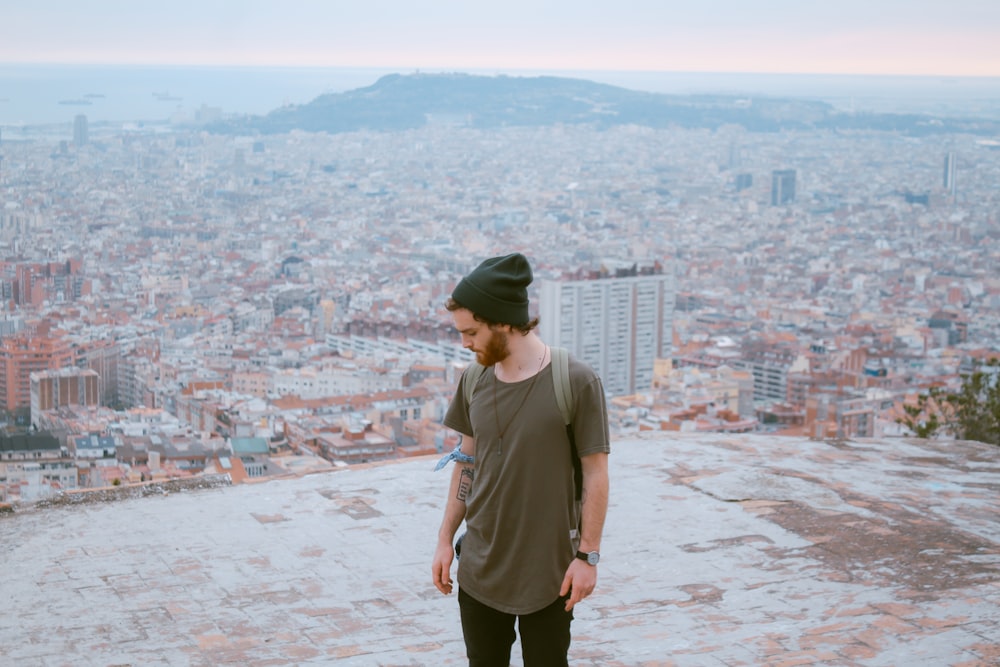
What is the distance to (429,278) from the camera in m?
33.7

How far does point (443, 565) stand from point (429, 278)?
32206 millimetres

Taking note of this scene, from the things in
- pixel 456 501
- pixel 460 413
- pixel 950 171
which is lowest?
pixel 456 501

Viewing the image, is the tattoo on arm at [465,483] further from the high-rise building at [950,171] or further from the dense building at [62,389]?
the high-rise building at [950,171]

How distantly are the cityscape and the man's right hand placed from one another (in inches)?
176

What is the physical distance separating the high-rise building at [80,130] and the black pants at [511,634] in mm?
27922

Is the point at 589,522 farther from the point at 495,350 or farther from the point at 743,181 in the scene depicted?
the point at 743,181

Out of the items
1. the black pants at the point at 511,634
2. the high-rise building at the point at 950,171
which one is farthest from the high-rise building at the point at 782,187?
the black pants at the point at 511,634

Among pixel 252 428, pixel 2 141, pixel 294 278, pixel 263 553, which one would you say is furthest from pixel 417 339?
pixel 263 553

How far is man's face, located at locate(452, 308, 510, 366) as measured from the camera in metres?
1.51

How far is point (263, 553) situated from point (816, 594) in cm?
127

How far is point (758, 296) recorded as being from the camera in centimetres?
3700

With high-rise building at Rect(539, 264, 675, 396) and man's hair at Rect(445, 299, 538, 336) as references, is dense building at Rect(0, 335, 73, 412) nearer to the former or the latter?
man's hair at Rect(445, 299, 538, 336)

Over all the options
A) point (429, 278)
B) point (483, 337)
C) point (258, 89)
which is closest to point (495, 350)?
point (483, 337)

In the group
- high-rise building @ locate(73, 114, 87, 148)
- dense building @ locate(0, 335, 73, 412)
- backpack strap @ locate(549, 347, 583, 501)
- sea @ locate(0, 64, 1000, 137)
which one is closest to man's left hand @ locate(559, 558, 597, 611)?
backpack strap @ locate(549, 347, 583, 501)
